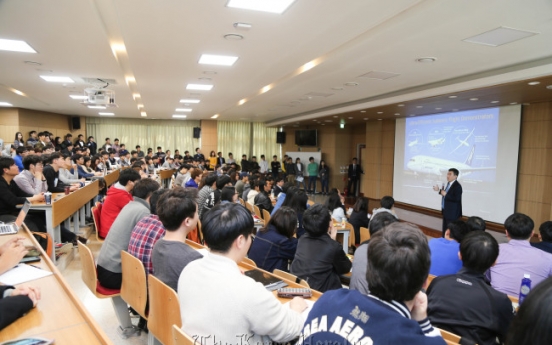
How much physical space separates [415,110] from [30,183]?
27.2ft

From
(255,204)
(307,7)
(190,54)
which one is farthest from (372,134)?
(307,7)

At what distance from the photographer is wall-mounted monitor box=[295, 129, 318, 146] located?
14531 mm

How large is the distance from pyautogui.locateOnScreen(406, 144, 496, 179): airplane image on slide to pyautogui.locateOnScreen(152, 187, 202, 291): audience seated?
25.8 feet

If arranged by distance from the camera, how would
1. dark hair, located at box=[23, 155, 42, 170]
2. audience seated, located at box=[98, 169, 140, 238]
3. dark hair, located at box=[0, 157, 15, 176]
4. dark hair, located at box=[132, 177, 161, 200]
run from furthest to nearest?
dark hair, located at box=[23, 155, 42, 170] < dark hair, located at box=[0, 157, 15, 176] < audience seated, located at box=[98, 169, 140, 238] < dark hair, located at box=[132, 177, 161, 200]

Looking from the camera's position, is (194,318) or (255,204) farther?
(255,204)

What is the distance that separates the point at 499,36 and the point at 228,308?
430cm

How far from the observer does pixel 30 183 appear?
4.65 meters

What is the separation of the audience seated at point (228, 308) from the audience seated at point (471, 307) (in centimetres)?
88

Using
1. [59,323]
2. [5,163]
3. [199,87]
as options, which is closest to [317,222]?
[59,323]

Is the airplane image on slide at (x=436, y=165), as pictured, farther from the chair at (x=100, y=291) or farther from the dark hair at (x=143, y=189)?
the chair at (x=100, y=291)

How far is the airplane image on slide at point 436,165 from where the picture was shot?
8.20 m

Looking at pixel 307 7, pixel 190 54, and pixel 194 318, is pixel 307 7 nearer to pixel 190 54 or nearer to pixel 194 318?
pixel 190 54

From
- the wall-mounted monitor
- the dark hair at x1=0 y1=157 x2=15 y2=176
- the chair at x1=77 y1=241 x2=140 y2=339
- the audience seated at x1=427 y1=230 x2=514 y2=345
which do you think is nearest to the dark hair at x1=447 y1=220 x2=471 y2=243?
the audience seated at x1=427 y1=230 x2=514 y2=345

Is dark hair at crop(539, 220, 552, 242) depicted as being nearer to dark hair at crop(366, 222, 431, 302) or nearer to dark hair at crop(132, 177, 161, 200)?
dark hair at crop(366, 222, 431, 302)
